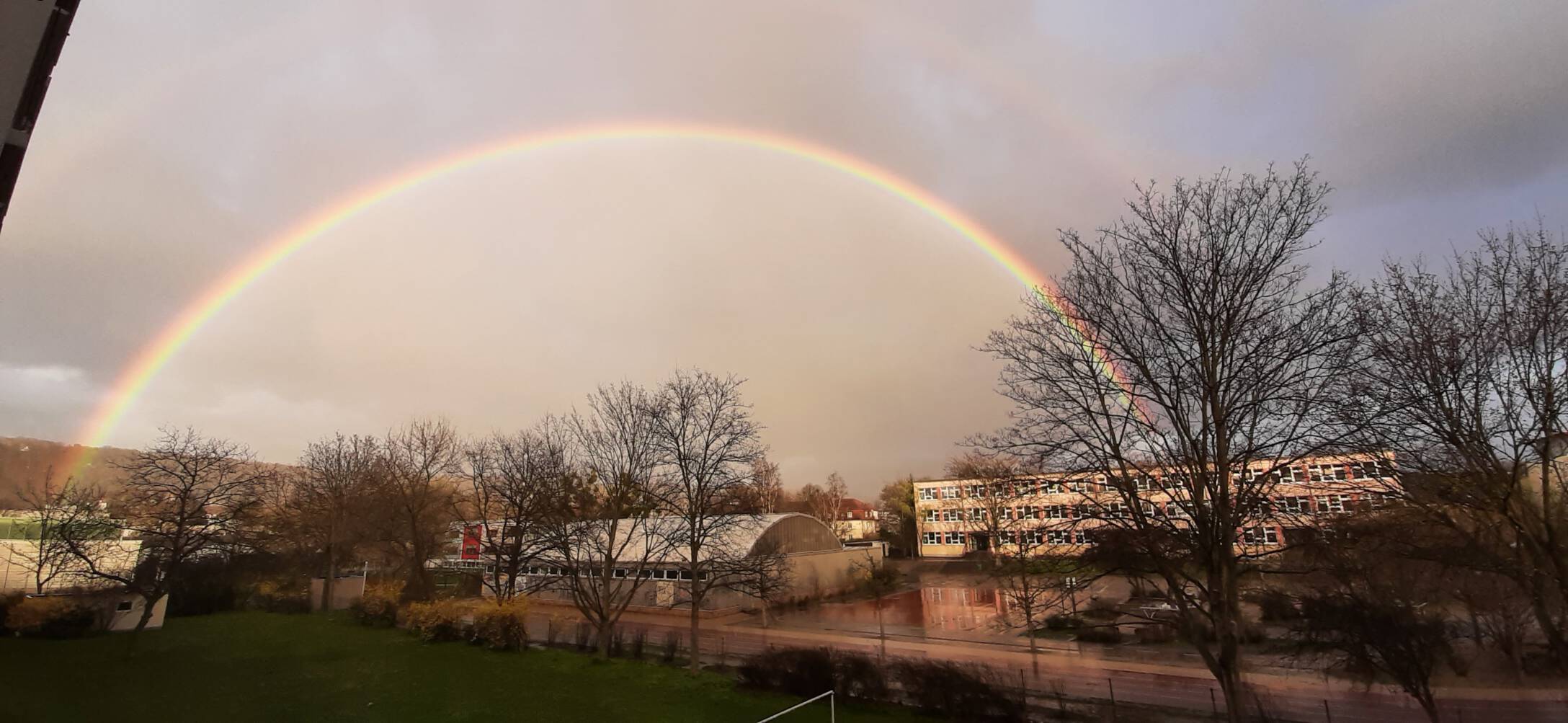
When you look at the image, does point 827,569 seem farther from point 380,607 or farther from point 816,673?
point 816,673

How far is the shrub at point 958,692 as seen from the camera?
15781 millimetres

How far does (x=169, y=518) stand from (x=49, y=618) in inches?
340

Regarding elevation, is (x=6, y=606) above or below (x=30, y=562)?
below

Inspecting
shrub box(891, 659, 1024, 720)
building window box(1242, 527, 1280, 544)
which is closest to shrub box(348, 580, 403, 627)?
shrub box(891, 659, 1024, 720)

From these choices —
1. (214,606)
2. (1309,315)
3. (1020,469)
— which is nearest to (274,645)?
(214,606)

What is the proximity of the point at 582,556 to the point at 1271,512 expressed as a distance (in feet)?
97.3

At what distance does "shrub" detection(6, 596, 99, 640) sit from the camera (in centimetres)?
2489

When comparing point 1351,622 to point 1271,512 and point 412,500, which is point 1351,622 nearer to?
point 1271,512

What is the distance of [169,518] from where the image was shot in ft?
73.7

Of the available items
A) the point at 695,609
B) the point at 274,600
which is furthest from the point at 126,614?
the point at 695,609

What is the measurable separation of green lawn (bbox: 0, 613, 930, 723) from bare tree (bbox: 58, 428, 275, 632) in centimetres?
224

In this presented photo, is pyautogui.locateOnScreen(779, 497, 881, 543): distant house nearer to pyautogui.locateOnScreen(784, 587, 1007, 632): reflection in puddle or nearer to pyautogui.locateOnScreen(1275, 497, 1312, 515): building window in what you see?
pyautogui.locateOnScreen(784, 587, 1007, 632): reflection in puddle

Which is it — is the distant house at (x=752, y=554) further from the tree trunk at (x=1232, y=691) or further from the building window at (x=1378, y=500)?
the tree trunk at (x=1232, y=691)

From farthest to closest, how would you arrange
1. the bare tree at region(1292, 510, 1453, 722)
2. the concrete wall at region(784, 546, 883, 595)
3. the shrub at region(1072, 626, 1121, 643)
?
the concrete wall at region(784, 546, 883, 595)
the shrub at region(1072, 626, 1121, 643)
the bare tree at region(1292, 510, 1453, 722)
